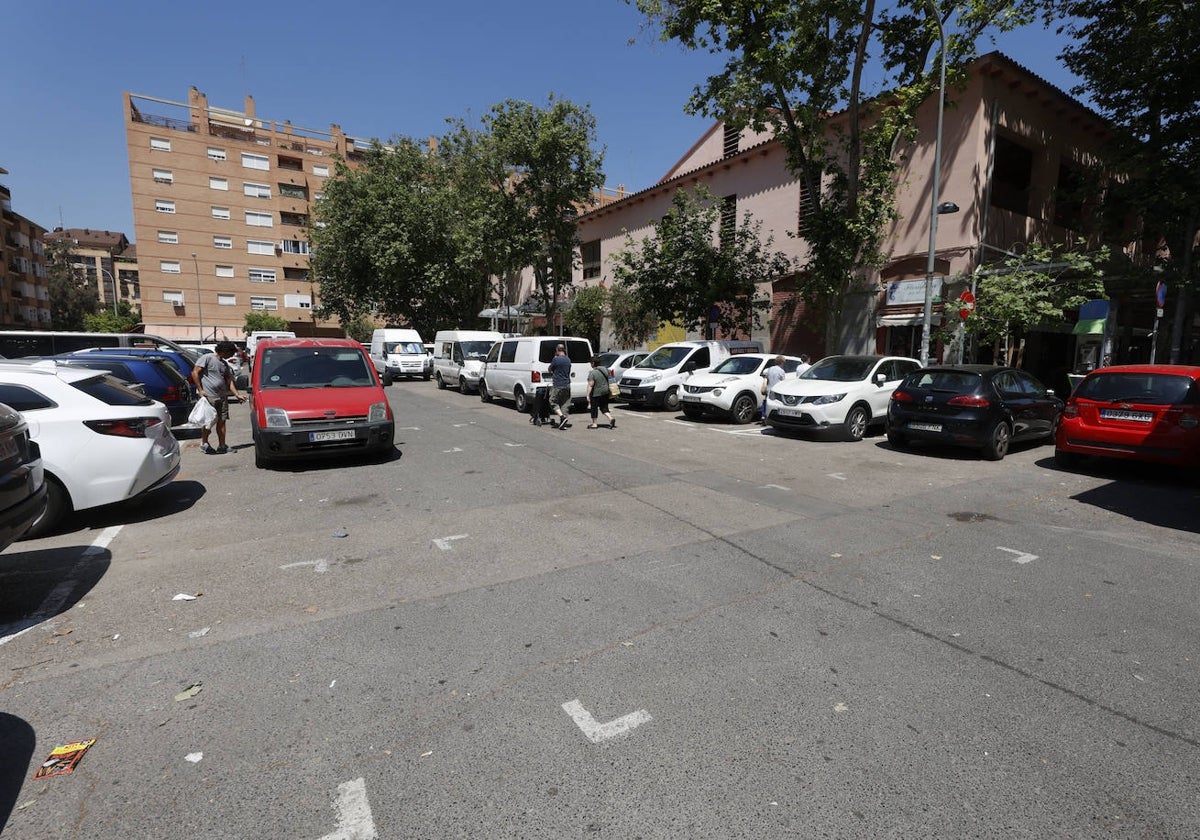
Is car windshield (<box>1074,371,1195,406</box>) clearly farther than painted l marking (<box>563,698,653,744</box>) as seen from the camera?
Yes

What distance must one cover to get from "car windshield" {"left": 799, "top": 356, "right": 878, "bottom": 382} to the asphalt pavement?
5.97 metres

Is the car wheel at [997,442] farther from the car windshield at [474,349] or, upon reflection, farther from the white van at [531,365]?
the car windshield at [474,349]

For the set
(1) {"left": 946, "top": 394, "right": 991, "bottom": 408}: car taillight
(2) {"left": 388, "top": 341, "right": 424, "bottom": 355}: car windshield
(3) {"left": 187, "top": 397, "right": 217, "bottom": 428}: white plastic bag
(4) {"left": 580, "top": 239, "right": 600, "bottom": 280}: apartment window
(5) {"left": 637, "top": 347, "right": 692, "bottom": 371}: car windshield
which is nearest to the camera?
(3) {"left": 187, "top": 397, "right": 217, "bottom": 428}: white plastic bag

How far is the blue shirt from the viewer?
1305 cm

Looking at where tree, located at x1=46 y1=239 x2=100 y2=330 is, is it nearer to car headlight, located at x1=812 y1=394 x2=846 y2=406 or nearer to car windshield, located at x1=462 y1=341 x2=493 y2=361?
car windshield, located at x1=462 y1=341 x2=493 y2=361

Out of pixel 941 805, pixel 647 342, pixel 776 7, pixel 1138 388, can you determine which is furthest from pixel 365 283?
pixel 941 805

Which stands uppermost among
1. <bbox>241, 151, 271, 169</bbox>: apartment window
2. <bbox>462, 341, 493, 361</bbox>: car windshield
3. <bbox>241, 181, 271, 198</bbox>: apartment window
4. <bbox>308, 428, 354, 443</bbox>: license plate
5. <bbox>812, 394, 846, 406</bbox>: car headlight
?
<bbox>241, 151, 271, 169</bbox>: apartment window

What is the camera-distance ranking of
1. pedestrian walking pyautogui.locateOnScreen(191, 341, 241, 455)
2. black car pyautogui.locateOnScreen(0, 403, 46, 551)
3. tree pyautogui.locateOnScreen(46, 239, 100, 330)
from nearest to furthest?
black car pyautogui.locateOnScreen(0, 403, 46, 551) < pedestrian walking pyautogui.locateOnScreen(191, 341, 241, 455) < tree pyautogui.locateOnScreen(46, 239, 100, 330)

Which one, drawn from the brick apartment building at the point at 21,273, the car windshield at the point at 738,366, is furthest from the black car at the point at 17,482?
the brick apartment building at the point at 21,273

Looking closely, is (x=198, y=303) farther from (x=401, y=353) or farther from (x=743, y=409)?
(x=743, y=409)

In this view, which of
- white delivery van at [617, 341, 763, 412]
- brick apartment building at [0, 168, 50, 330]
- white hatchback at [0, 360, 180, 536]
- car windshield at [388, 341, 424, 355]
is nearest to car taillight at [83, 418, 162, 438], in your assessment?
white hatchback at [0, 360, 180, 536]

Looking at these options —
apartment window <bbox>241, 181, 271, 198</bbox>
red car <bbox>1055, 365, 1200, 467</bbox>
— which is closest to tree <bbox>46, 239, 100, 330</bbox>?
apartment window <bbox>241, 181, 271, 198</bbox>

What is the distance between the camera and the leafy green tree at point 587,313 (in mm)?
28344

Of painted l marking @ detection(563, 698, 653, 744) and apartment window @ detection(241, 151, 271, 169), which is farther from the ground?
apartment window @ detection(241, 151, 271, 169)
